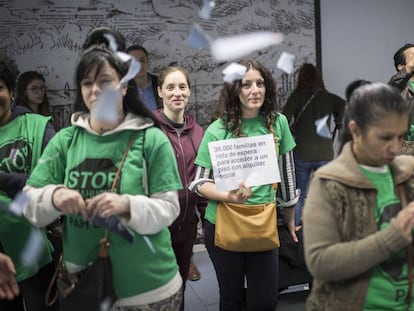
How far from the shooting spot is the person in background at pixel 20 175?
1426mm

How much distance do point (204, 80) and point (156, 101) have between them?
104cm

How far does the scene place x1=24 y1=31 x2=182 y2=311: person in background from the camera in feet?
3.91

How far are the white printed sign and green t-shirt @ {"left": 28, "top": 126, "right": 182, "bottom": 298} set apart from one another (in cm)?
45

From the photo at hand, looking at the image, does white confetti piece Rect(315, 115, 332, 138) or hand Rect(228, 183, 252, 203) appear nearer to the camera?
hand Rect(228, 183, 252, 203)

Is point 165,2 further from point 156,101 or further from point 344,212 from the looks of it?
point 344,212

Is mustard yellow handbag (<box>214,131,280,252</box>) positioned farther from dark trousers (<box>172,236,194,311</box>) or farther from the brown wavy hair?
dark trousers (<box>172,236,194,311</box>)

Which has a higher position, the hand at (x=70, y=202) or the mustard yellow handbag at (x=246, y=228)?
the hand at (x=70, y=202)

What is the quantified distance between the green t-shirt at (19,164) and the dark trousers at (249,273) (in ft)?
2.36

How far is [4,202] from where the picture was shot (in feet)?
4.66

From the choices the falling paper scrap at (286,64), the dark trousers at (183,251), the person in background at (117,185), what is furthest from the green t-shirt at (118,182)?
the falling paper scrap at (286,64)

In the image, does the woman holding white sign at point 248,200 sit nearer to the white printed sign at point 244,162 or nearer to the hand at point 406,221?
the white printed sign at point 244,162

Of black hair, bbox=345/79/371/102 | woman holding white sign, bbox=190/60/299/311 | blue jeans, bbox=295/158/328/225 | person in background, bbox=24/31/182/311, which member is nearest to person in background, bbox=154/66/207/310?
woman holding white sign, bbox=190/60/299/311

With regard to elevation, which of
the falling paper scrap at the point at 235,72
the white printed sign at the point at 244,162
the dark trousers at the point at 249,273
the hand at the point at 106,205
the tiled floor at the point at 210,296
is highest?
the falling paper scrap at the point at 235,72

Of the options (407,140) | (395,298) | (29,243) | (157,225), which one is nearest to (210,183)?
(157,225)
